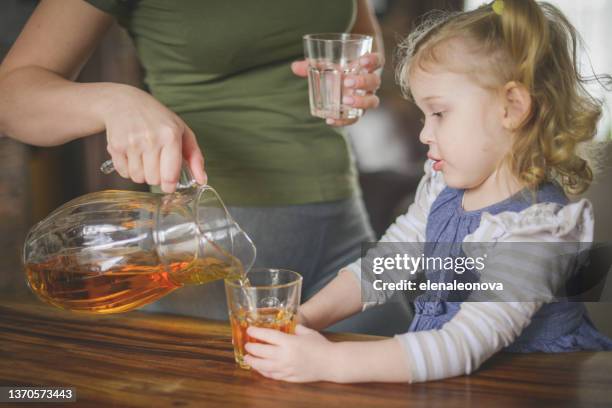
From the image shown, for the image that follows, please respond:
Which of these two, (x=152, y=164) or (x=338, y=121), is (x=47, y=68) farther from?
(x=338, y=121)

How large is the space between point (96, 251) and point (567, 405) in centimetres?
61

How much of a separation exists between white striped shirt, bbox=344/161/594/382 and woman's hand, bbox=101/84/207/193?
37 centimetres

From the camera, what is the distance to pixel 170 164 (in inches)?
38.5

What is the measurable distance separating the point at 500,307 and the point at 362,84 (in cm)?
49

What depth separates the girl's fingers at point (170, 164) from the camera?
3.21ft

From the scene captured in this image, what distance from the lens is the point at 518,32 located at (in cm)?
107

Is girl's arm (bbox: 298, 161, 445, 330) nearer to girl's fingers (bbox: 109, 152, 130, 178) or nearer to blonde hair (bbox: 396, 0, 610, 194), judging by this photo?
blonde hair (bbox: 396, 0, 610, 194)

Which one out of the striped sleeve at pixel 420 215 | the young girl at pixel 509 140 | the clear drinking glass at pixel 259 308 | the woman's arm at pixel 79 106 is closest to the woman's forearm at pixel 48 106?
the woman's arm at pixel 79 106

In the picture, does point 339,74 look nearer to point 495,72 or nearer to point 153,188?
point 495,72

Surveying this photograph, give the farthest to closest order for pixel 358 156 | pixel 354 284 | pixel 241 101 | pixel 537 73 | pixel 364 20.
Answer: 1. pixel 358 156
2. pixel 364 20
3. pixel 241 101
4. pixel 354 284
5. pixel 537 73

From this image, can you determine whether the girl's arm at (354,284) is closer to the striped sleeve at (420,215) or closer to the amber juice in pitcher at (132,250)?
the striped sleeve at (420,215)

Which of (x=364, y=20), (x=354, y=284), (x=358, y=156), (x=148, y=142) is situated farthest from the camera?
(x=358, y=156)

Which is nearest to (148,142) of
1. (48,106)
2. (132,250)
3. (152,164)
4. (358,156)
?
(152,164)

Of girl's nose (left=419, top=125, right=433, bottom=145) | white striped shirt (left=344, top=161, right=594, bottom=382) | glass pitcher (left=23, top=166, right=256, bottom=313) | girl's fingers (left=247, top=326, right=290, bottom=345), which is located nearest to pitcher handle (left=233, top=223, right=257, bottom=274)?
glass pitcher (left=23, top=166, right=256, bottom=313)
